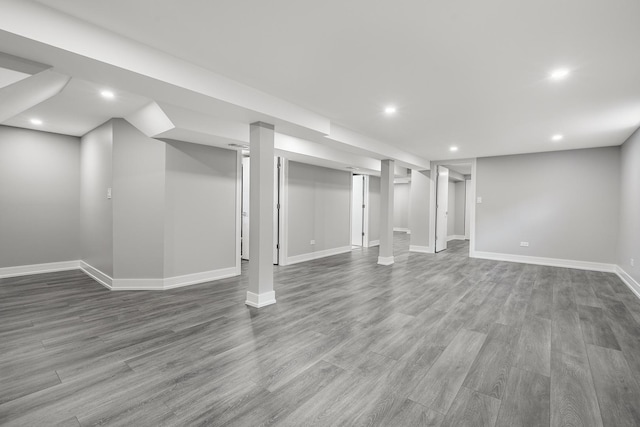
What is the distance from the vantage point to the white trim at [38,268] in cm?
510

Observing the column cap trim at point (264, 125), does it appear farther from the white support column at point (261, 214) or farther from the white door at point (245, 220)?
the white door at point (245, 220)

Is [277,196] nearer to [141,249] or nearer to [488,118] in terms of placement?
[141,249]

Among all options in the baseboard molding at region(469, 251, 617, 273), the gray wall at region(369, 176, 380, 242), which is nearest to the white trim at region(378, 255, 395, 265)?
the baseboard molding at region(469, 251, 617, 273)

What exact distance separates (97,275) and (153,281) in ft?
4.26

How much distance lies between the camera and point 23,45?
1.94 m

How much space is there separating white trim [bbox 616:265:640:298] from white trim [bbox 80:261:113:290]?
784cm

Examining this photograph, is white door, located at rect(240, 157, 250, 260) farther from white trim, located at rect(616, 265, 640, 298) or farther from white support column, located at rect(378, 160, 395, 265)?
white trim, located at rect(616, 265, 640, 298)

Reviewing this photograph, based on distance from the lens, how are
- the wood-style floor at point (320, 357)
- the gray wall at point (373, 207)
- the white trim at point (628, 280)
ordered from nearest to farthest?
the wood-style floor at point (320, 357) < the white trim at point (628, 280) < the gray wall at point (373, 207)

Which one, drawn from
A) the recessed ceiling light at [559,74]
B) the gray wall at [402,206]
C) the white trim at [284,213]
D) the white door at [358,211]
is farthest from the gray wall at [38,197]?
the gray wall at [402,206]

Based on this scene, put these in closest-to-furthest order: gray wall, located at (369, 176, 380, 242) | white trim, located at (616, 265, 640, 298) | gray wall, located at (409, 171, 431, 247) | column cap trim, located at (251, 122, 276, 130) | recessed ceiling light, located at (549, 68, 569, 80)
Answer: recessed ceiling light, located at (549, 68, 569, 80), column cap trim, located at (251, 122, 276, 130), white trim, located at (616, 265, 640, 298), gray wall, located at (409, 171, 431, 247), gray wall, located at (369, 176, 380, 242)

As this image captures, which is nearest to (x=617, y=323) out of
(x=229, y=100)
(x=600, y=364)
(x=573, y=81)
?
(x=600, y=364)

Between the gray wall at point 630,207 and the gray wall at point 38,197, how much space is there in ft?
31.8

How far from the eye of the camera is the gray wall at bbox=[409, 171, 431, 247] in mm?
8398

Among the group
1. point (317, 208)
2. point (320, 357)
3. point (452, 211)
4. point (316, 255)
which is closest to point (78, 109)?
point (320, 357)
